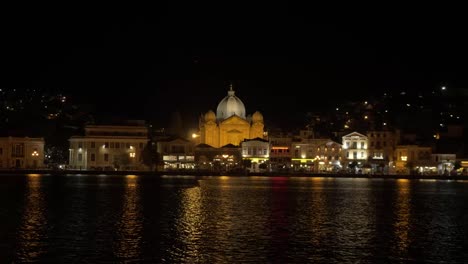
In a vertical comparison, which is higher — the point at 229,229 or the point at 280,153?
the point at 280,153

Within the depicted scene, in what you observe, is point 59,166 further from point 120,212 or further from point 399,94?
point 399,94

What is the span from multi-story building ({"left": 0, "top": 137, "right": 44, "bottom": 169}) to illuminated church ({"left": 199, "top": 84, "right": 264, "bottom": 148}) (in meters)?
26.5

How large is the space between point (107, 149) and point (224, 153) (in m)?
17.8

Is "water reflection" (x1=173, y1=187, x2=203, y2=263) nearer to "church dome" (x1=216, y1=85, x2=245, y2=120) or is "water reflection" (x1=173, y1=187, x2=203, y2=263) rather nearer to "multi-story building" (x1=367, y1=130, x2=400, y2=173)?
"multi-story building" (x1=367, y1=130, x2=400, y2=173)

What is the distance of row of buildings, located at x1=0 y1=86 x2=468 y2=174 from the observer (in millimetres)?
115062

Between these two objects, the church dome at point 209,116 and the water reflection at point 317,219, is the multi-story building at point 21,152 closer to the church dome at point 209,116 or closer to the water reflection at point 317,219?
the church dome at point 209,116

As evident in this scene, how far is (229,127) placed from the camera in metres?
124

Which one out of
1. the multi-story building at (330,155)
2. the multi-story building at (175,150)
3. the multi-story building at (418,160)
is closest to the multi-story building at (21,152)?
the multi-story building at (175,150)

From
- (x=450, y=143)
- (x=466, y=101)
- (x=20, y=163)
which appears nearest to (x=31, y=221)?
(x=20, y=163)

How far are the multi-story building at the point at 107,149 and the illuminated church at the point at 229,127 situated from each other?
11488 millimetres

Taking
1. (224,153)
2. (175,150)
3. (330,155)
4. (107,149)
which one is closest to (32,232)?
(107,149)

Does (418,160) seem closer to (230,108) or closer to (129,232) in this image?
(230,108)

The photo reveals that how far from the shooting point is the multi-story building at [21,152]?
113125mm

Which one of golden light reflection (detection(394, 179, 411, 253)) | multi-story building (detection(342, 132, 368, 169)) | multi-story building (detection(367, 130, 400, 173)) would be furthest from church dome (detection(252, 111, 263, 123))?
golden light reflection (detection(394, 179, 411, 253))
